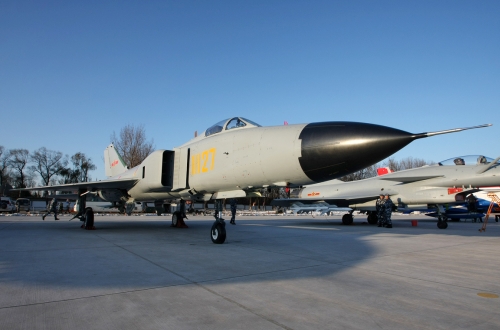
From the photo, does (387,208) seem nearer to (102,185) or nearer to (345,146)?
(345,146)

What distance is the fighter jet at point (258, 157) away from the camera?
523cm

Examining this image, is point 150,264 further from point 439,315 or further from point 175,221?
point 175,221

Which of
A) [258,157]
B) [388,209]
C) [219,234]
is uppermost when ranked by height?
[258,157]

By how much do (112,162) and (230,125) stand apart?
1176 cm

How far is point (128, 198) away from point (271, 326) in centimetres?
1075

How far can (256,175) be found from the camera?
21.2 ft

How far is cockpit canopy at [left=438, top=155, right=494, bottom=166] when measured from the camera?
14.0 m

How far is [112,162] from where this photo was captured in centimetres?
1716

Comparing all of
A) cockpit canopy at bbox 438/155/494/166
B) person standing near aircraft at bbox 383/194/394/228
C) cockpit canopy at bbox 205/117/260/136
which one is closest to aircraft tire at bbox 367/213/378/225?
person standing near aircraft at bbox 383/194/394/228

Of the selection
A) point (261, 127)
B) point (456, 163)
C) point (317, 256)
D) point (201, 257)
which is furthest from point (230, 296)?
point (456, 163)

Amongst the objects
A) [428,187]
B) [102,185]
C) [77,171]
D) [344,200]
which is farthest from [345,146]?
[77,171]

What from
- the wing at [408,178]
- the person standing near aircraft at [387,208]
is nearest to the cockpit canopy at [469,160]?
the wing at [408,178]

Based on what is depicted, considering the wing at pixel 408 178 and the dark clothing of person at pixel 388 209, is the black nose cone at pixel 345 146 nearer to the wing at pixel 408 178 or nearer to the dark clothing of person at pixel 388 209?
the dark clothing of person at pixel 388 209

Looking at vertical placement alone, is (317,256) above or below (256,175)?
below
